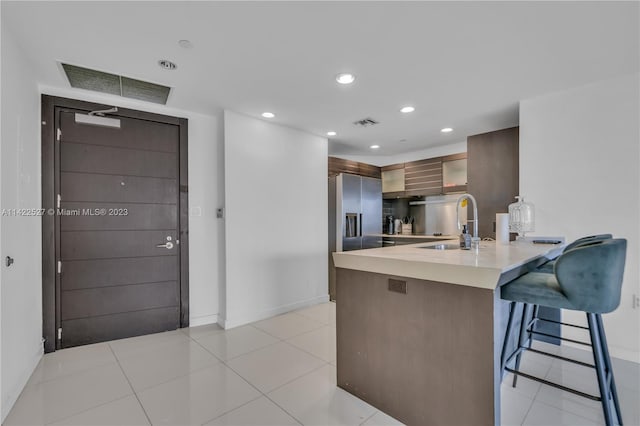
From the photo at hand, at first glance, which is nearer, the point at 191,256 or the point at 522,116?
the point at 522,116

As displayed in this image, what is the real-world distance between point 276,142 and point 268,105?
71 cm

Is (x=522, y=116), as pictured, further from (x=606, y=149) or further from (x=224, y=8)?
(x=224, y=8)

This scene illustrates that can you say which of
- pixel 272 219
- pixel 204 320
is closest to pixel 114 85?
pixel 272 219

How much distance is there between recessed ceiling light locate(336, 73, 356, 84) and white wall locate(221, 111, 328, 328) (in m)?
1.45

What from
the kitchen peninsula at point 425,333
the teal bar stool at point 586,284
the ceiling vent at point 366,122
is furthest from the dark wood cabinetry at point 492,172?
Result: the teal bar stool at point 586,284

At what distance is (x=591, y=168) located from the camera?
279 cm

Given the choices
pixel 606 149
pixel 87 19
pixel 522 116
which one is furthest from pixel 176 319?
pixel 606 149

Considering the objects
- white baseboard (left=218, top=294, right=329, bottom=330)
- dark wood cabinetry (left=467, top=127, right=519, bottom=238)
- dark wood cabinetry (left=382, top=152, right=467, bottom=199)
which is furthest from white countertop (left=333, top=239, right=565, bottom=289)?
dark wood cabinetry (left=382, top=152, right=467, bottom=199)

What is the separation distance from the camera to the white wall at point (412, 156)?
16.9 ft

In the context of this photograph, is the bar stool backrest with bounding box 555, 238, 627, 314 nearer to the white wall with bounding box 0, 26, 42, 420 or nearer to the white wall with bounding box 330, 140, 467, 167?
the white wall with bounding box 0, 26, 42, 420

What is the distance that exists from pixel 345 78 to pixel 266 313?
9.43ft

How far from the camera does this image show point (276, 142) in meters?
3.98

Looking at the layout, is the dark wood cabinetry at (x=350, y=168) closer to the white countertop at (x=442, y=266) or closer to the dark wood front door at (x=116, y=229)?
the dark wood front door at (x=116, y=229)

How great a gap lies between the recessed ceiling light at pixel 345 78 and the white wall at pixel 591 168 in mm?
1917
